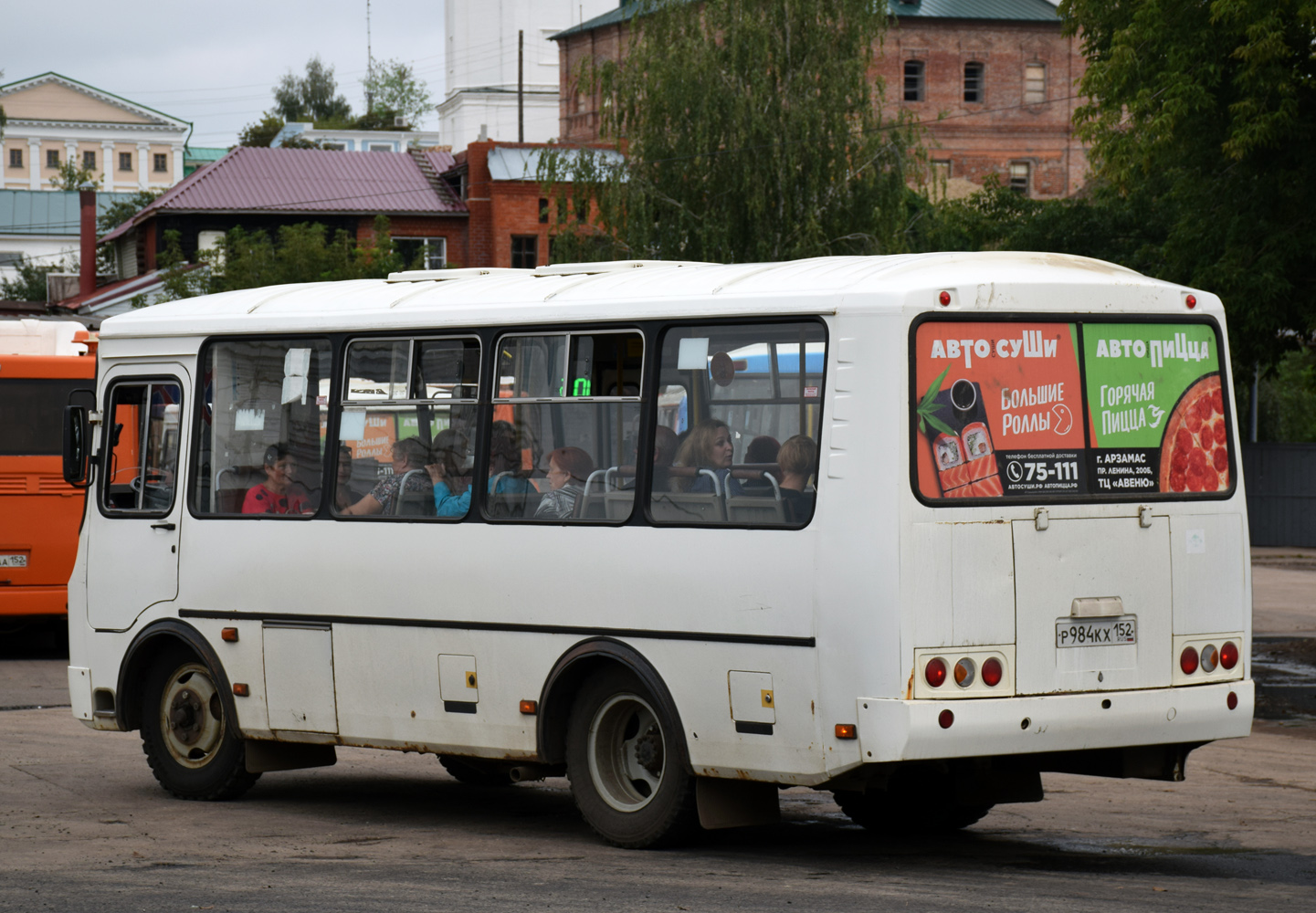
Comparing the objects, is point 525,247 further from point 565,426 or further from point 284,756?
point 565,426

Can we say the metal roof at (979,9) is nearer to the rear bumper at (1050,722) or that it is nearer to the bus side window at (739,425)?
the bus side window at (739,425)

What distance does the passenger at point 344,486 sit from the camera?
10070 millimetres

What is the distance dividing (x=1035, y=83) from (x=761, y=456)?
76808 millimetres

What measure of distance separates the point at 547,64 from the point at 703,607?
91094mm

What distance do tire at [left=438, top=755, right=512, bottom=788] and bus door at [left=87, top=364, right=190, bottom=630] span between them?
6.04 ft

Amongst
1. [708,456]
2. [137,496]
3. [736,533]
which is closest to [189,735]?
[137,496]

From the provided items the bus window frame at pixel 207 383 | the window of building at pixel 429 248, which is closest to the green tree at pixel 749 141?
the bus window frame at pixel 207 383

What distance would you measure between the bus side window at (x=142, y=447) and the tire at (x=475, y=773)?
2167mm

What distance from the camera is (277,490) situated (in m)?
10.5

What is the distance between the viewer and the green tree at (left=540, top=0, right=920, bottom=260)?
36938 millimetres

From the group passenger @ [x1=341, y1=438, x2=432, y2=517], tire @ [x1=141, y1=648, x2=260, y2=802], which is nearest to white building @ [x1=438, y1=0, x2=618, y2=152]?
tire @ [x1=141, y1=648, x2=260, y2=802]

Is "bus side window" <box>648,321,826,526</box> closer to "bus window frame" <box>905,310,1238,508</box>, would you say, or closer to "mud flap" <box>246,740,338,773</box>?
"bus window frame" <box>905,310,1238,508</box>

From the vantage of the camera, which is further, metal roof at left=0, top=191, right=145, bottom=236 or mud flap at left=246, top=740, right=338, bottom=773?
metal roof at left=0, top=191, right=145, bottom=236

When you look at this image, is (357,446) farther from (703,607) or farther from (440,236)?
(440,236)
